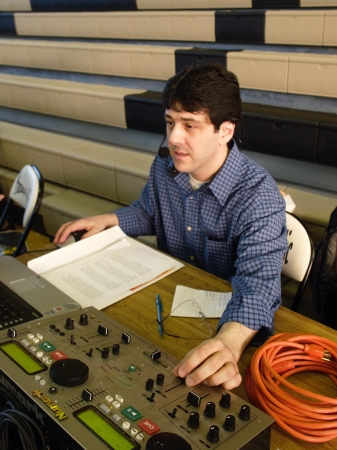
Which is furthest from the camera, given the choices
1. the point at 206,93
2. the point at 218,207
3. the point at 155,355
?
the point at 218,207

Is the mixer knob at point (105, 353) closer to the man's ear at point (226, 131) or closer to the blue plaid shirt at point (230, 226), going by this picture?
the blue plaid shirt at point (230, 226)

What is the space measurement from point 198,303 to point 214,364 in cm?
35


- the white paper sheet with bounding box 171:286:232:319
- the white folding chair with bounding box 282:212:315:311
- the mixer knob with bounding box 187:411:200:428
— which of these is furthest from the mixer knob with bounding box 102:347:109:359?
the white folding chair with bounding box 282:212:315:311

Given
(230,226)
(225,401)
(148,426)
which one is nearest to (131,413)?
(148,426)

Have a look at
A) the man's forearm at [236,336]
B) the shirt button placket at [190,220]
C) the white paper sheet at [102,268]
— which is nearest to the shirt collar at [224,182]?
the shirt button placket at [190,220]

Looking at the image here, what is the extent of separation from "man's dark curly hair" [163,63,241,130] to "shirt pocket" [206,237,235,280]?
0.34 metres

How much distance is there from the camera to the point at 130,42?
10.7ft

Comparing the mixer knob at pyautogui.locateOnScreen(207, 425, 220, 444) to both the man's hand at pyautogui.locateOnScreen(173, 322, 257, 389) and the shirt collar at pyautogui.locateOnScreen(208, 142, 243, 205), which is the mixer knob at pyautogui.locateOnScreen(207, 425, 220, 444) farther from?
the shirt collar at pyautogui.locateOnScreen(208, 142, 243, 205)

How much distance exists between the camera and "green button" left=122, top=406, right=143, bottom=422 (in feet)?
2.54

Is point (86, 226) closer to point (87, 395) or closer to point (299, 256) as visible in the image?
point (299, 256)

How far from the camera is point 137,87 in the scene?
3182 mm

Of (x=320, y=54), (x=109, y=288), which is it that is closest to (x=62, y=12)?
(x=320, y=54)

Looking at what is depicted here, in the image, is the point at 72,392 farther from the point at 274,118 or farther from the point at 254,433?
the point at 274,118

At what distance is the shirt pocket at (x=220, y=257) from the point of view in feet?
4.98
